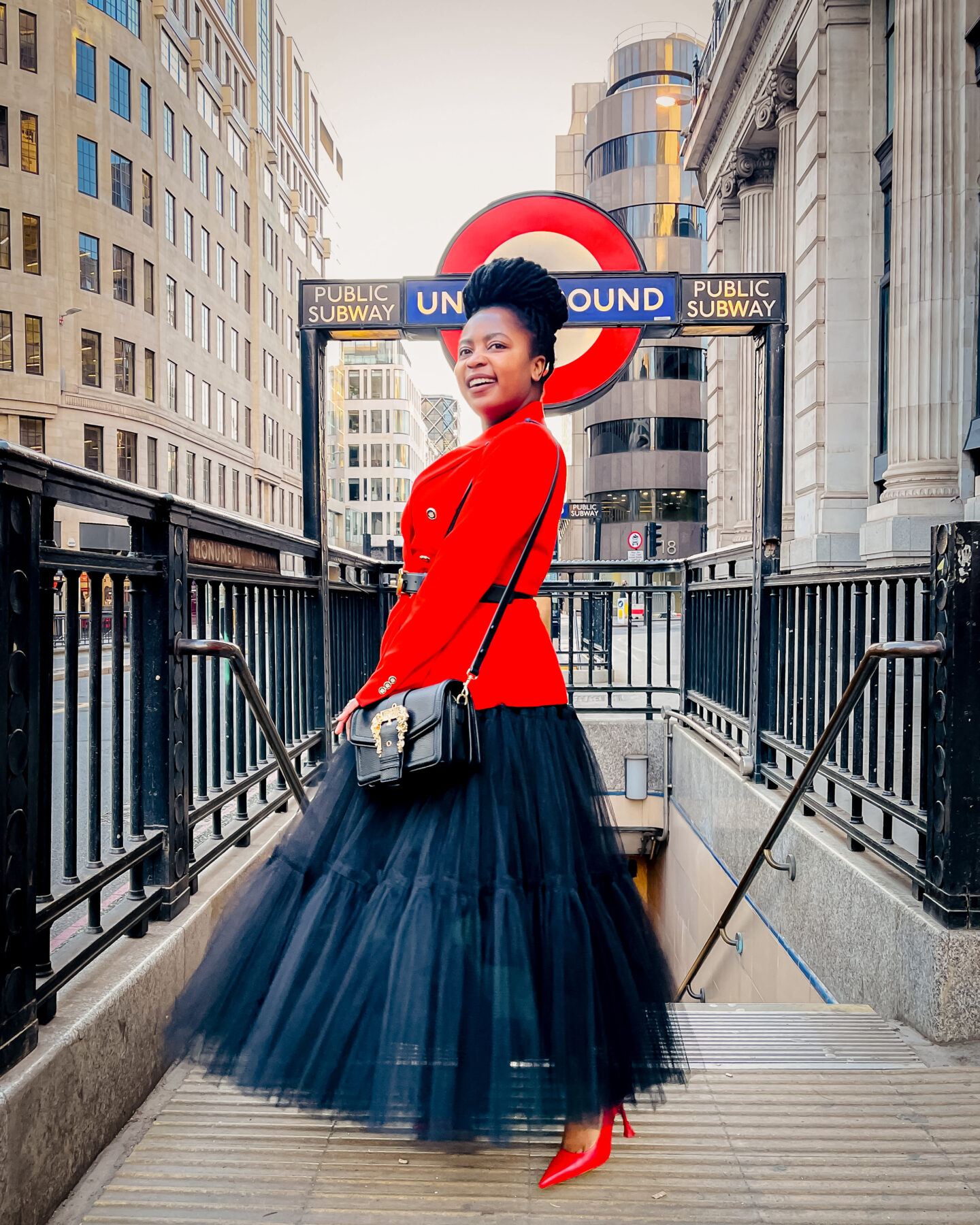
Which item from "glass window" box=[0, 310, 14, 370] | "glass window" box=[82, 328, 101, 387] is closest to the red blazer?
"glass window" box=[0, 310, 14, 370]

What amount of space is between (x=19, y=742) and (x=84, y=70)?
141ft

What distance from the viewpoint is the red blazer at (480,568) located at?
1938 millimetres

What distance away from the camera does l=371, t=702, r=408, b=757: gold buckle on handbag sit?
1.86 m

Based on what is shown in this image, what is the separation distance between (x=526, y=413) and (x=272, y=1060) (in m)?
1.56

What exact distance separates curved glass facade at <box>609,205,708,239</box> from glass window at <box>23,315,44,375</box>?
98.3 ft

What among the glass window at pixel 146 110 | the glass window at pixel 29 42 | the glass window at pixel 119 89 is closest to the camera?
the glass window at pixel 29 42

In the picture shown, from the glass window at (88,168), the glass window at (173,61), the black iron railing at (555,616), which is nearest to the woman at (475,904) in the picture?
the black iron railing at (555,616)

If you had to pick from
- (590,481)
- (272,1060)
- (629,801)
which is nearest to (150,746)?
(272,1060)

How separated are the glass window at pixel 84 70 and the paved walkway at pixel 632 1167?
4281 cm

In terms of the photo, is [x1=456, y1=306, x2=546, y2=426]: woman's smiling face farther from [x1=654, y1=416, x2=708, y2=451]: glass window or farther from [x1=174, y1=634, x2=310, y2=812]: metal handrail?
[x1=654, y1=416, x2=708, y2=451]: glass window

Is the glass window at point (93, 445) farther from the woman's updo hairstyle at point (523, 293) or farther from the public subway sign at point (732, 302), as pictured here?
the woman's updo hairstyle at point (523, 293)

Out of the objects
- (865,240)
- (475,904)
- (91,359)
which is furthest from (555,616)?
(91,359)

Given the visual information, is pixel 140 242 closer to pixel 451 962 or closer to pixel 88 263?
pixel 88 263

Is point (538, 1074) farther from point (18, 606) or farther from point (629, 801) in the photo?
point (629, 801)
